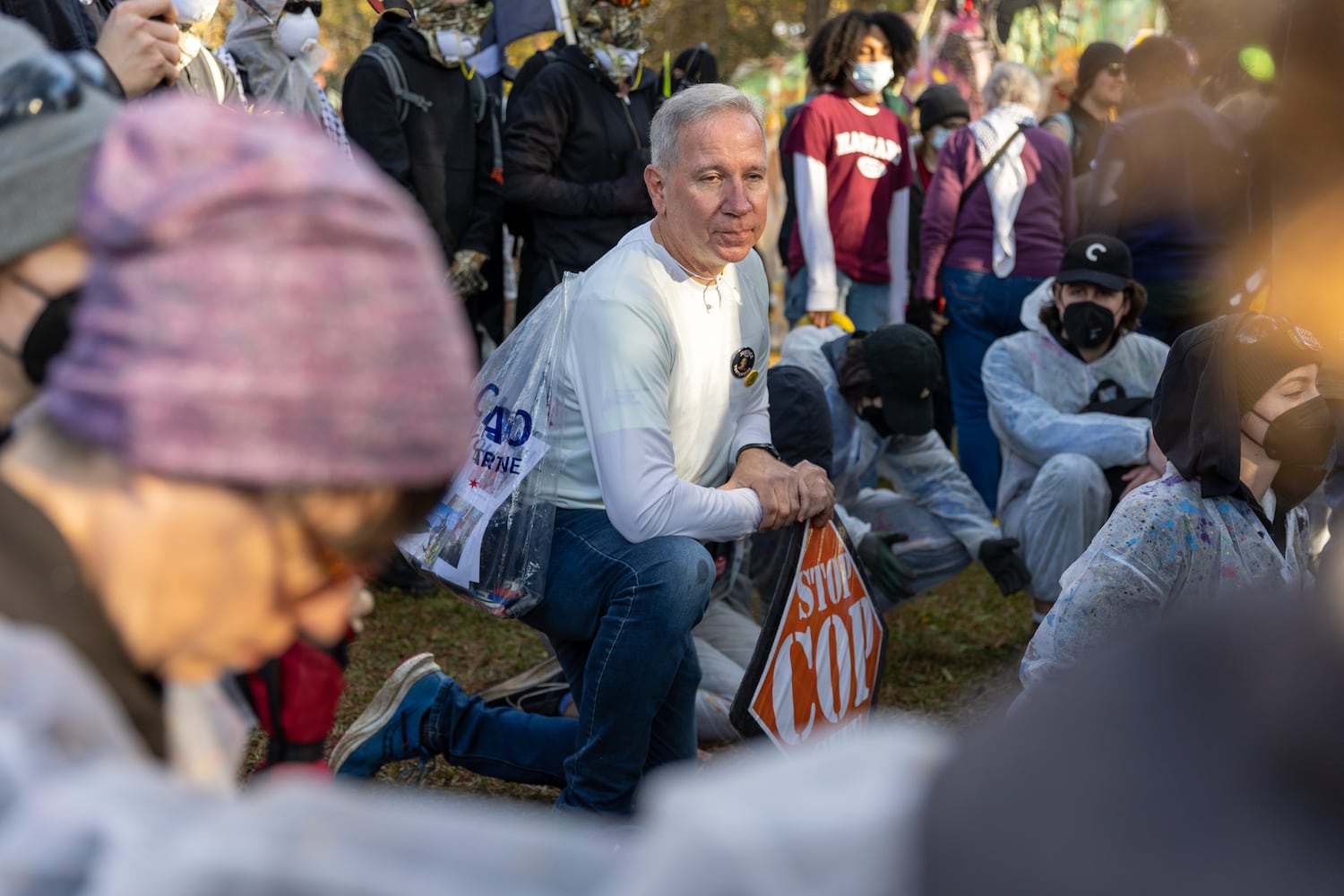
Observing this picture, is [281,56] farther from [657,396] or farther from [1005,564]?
[1005,564]

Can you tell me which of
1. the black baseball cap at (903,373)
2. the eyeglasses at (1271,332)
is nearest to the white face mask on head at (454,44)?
the black baseball cap at (903,373)

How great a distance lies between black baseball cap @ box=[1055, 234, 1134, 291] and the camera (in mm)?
5285

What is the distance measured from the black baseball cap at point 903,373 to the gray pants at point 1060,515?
0.48m

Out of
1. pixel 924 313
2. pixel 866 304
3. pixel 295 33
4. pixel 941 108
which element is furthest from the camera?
pixel 941 108

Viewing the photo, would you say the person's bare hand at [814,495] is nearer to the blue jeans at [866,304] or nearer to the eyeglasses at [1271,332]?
the eyeglasses at [1271,332]

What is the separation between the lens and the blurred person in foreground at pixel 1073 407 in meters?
4.87

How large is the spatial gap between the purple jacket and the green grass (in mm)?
1562

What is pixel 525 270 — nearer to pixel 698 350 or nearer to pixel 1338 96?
pixel 698 350

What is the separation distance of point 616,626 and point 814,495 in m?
0.71

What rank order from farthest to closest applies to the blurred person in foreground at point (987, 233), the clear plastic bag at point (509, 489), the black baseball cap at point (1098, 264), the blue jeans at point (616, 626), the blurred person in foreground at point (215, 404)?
the blurred person in foreground at point (987, 233), the black baseball cap at point (1098, 264), the clear plastic bag at point (509, 489), the blue jeans at point (616, 626), the blurred person in foreground at point (215, 404)

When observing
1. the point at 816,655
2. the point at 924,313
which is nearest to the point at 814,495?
the point at 816,655

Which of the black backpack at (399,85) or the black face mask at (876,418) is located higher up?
the black backpack at (399,85)

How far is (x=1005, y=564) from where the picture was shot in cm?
488

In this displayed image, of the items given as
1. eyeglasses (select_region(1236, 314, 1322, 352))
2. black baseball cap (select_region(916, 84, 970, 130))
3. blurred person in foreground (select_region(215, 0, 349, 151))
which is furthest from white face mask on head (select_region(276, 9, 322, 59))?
black baseball cap (select_region(916, 84, 970, 130))
